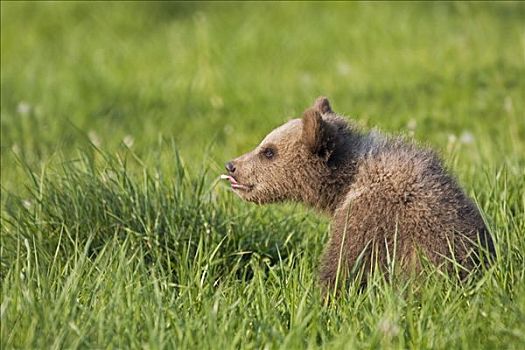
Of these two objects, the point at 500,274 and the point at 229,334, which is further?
the point at 500,274

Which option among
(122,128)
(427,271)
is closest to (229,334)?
(427,271)

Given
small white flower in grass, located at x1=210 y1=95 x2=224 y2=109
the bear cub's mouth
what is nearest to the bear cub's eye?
the bear cub's mouth

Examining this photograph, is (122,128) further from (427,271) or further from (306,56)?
(427,271)

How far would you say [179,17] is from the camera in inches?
528

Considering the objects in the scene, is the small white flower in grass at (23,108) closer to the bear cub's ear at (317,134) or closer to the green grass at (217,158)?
the green grass at (217,158)

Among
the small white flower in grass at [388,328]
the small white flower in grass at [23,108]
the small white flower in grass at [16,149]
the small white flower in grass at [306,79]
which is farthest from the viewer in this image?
the small white flower in grass at [306,79]

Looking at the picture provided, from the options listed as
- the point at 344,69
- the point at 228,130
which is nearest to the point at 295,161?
the point at 228,130

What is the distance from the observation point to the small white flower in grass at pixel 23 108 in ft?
29.3

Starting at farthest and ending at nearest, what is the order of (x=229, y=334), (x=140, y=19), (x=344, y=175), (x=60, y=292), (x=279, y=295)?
(x=140, y=19) → (x=344, y=175) → (x=279, y=295) → (x=60, y=292) → (x=229, y=334)

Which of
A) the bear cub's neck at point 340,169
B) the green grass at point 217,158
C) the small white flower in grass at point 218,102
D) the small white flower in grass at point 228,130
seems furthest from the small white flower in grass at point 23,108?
the bear cub's neck at point 340,169

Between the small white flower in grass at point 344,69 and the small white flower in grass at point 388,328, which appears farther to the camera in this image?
the small white flower in grass at point 344,69

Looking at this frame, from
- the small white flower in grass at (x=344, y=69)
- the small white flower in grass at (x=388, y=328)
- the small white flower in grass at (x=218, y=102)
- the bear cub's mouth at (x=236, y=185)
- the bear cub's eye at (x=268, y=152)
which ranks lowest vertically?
the small white flower in grass at (x=344, y=69)

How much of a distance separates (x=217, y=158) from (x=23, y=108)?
2523 millimetres

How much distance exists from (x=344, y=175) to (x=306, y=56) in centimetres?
620
